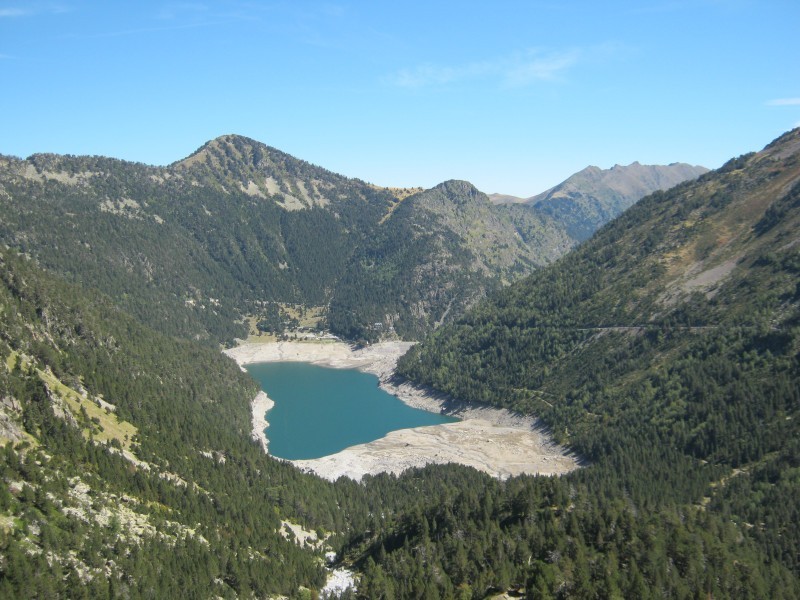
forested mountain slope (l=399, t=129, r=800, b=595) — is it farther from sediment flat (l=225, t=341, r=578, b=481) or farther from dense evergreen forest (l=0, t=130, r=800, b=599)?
sediment flat (l=225, t=341, r=578, b=481)

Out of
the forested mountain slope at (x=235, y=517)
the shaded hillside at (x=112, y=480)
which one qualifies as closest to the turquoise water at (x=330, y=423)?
the shaded hillside at (x=112, y=480)

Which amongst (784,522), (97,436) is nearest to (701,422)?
(784,522)

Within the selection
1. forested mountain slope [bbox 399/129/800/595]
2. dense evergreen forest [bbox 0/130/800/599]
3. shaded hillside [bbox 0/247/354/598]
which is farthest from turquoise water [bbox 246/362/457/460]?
shaded hillside [bbox 0/247/354/598]

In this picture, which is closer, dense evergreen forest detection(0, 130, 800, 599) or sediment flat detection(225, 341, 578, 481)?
dense evergreen forest detection(0, 130, 800, 599)

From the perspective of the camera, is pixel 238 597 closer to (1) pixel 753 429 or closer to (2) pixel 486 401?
(1) pixel 753 429

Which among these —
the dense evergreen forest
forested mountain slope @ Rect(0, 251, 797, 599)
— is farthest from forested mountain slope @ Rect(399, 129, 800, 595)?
forested mountain slope @ Rect(0, 251, 797, 599)

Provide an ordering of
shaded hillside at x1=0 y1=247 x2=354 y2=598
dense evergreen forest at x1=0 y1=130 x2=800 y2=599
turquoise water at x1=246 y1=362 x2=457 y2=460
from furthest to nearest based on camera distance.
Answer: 1. turquoise water at x1=246 y1=362 x2=457 y2=460
2. shaded hillside at x1=0 y1=247 x2=354 y2=598
3. dense evergreen forest at x1=0 y1=130 x2=800 y2=599

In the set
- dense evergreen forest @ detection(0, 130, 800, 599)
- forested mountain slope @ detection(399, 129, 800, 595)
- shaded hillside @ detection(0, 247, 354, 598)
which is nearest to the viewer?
dense evergreen forest @ detection(0, 130, 800, 599)

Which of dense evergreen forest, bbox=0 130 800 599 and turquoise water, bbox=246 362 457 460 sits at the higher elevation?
dense evergreen forest, bbox=0 130 800 599
